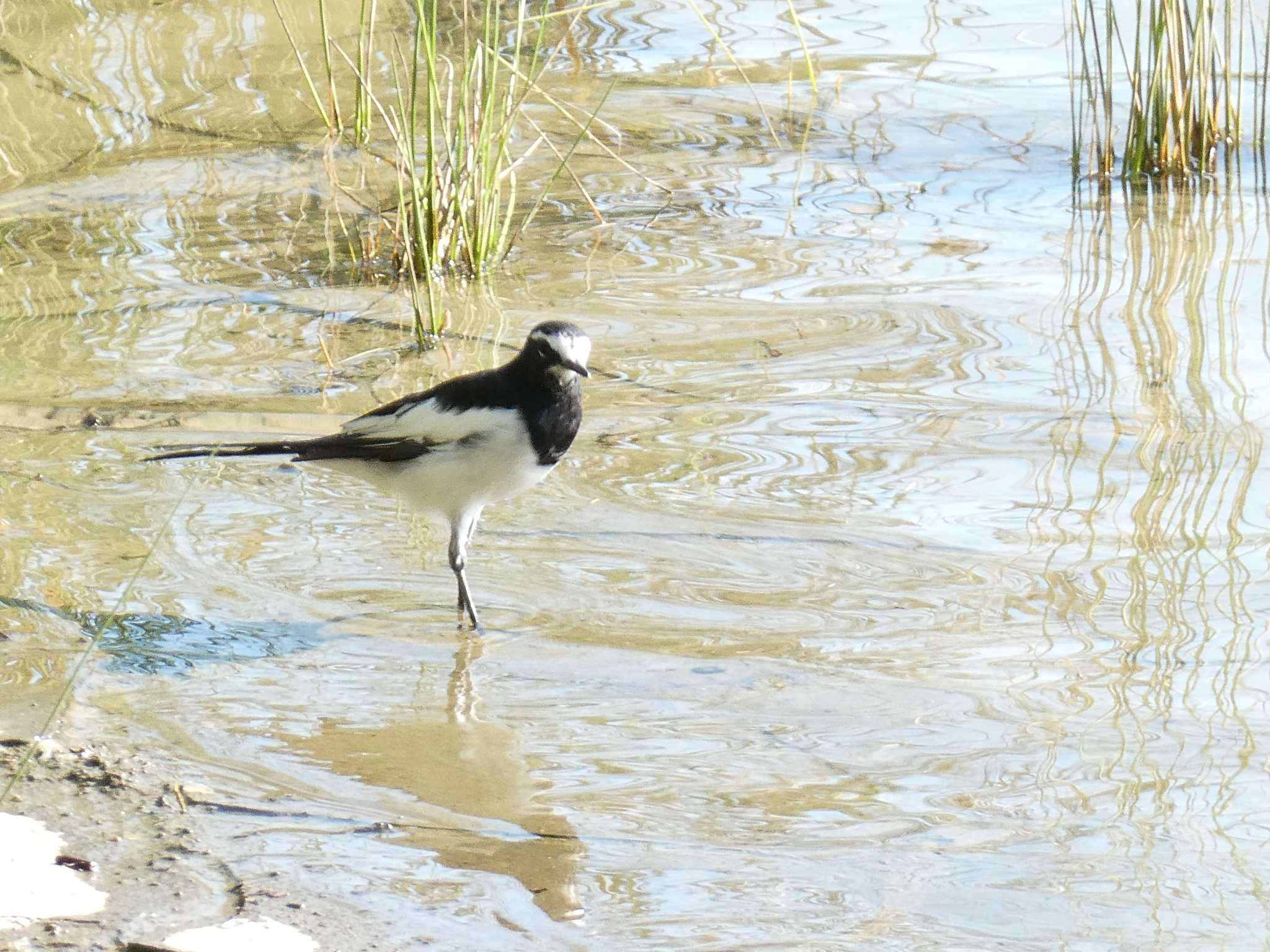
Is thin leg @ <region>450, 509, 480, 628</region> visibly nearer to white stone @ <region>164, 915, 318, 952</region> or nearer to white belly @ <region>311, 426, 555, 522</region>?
white belly @ <region>311, 426, 555, 522</region>

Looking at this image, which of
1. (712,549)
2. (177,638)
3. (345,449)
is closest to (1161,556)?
(712,549)

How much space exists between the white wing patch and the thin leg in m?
0.21

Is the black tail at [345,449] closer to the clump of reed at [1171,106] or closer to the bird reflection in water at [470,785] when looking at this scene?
the bird reflection in water at [470,785]

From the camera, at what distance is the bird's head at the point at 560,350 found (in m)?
4.00

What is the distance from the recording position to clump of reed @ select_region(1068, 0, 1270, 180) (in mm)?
6906

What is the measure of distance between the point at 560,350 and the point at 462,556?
1.86 ft

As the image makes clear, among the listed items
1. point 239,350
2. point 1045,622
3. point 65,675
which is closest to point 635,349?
point 239,350

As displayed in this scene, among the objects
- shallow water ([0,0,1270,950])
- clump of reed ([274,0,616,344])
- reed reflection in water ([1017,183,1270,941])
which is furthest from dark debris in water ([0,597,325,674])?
clump of reed ([274,0,616,344])

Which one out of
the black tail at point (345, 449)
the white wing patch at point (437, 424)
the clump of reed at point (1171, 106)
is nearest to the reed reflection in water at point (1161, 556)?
the clump of reed at point (1171, 106)

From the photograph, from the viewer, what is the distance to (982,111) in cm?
832

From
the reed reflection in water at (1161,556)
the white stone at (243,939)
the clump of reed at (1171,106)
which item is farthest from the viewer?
the clump of reed at (1171,106)

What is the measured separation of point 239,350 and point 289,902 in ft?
11.0

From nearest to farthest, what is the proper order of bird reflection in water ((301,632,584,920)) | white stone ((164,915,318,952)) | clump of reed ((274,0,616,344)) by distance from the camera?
white stone ((164,915,318,952))
bird reflection in water ((301,632,584,920))
clump of reed ((274,0,616,344))

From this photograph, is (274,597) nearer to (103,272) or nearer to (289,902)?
(289,902)
